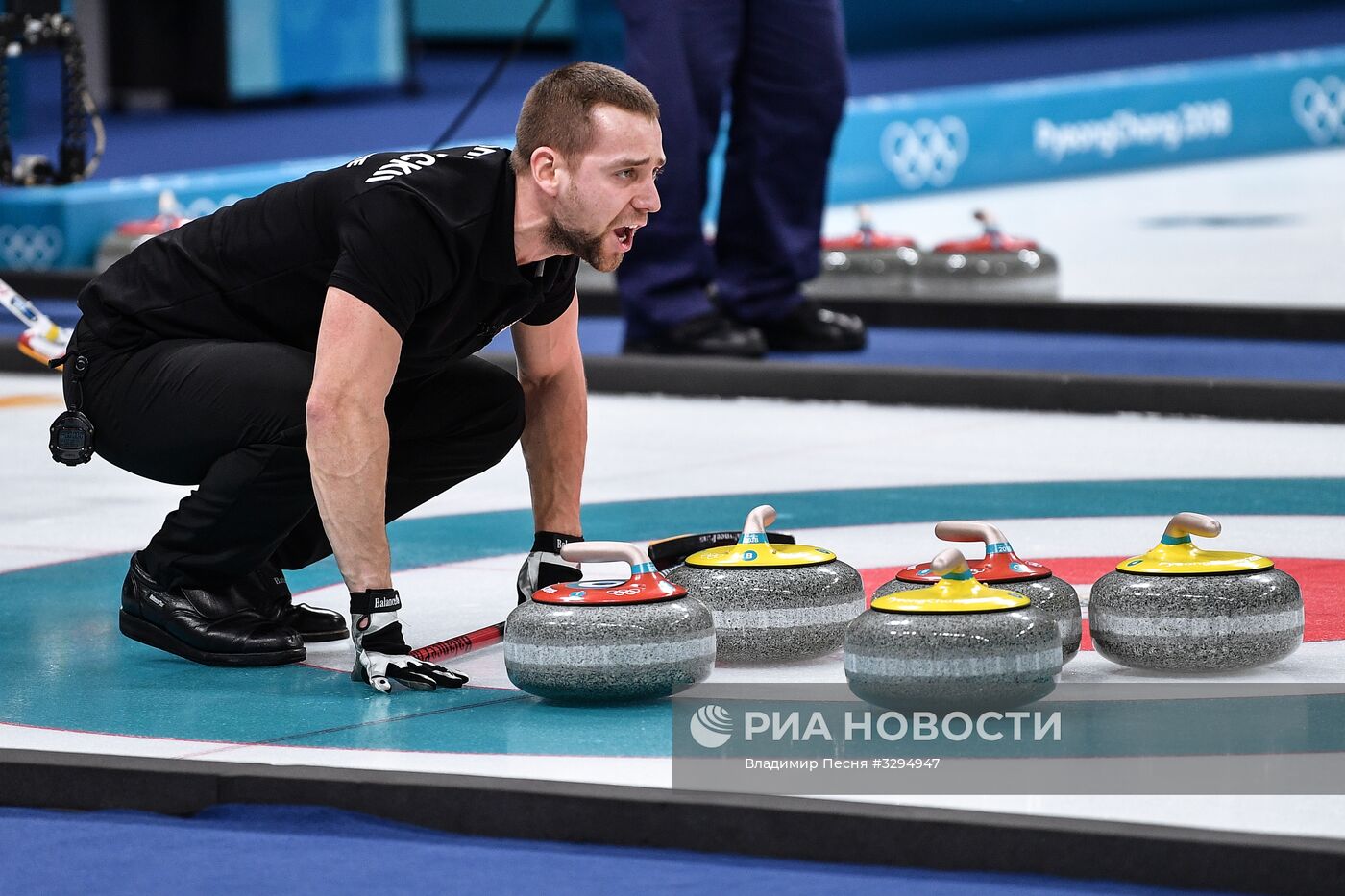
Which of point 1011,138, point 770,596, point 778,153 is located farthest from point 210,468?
point 1011,138

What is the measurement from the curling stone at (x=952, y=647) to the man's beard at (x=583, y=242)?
21.4 inches

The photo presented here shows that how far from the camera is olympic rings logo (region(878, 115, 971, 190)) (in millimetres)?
11227

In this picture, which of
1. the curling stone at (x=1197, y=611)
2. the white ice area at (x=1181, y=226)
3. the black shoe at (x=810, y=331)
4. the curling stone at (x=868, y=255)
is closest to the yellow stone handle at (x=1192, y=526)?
the curling stone at (x=1197, y=611)

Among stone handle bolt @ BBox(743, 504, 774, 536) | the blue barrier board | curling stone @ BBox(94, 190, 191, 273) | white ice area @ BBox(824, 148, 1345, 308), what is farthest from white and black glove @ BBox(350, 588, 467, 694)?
the blue barrier board

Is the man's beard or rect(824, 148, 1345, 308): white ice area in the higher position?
the man's beard

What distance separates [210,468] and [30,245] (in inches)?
216

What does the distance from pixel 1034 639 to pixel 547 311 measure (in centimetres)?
85

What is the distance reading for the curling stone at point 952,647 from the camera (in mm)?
2426

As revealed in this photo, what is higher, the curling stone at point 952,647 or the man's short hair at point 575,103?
the man's short hair at point 575,103

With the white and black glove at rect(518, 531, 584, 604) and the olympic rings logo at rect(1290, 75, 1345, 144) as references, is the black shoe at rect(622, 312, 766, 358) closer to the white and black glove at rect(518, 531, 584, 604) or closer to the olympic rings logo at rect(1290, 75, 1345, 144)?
the white and black glove at rect(518, 531, 584, 604)

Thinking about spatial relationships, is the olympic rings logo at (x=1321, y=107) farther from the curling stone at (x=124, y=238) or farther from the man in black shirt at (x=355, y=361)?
the man in black shirt at (x=355, y=361)

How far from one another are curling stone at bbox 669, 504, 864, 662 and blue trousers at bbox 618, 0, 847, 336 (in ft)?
9.30

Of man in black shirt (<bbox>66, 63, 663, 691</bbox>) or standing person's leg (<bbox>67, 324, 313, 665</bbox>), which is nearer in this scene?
man in black shirt (<bbox>66, 63, 663, 691</bbox>)

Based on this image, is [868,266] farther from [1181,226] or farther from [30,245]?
[1181,226]
